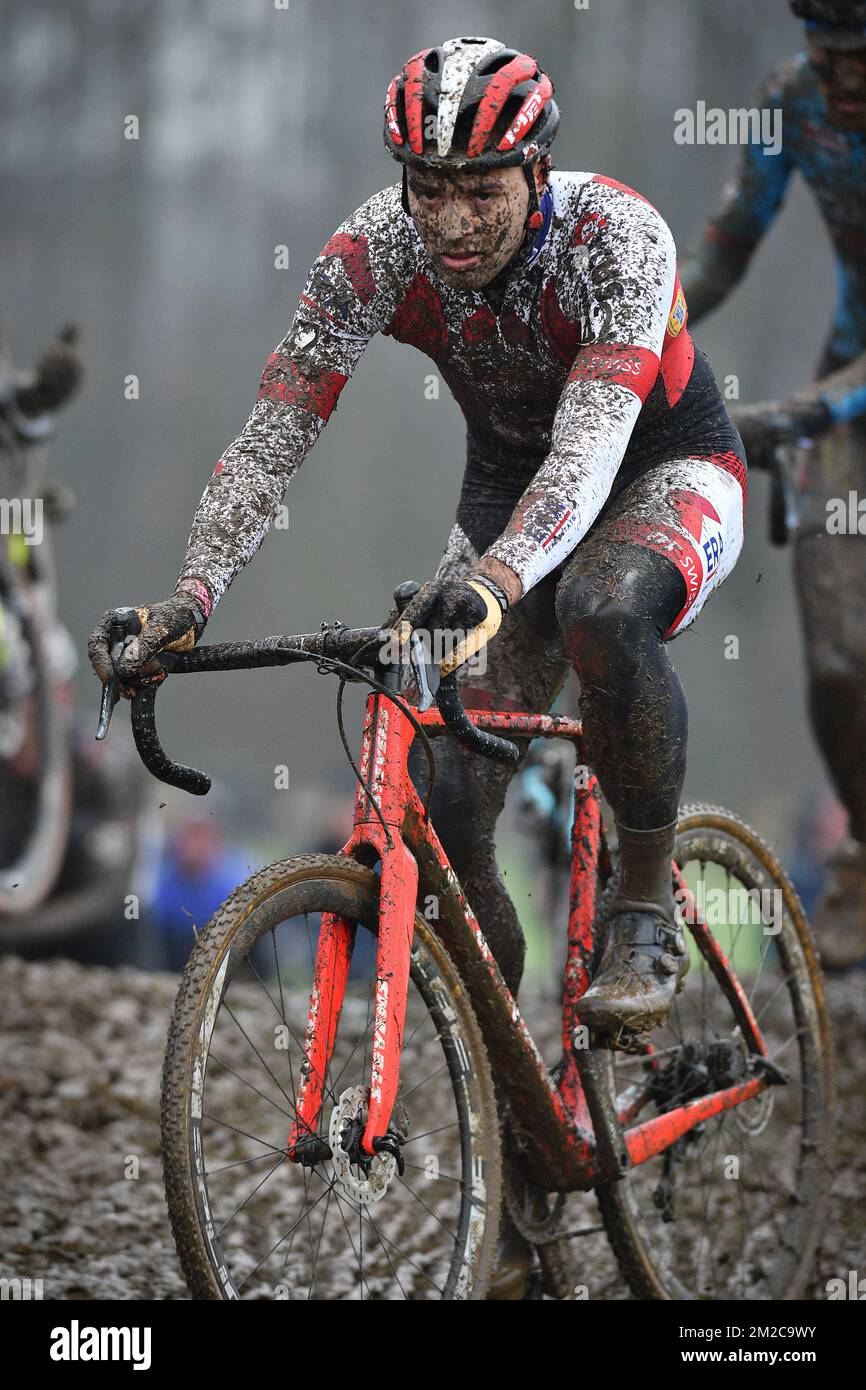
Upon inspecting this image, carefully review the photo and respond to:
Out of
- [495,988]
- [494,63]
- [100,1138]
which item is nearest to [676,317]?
[494,63]

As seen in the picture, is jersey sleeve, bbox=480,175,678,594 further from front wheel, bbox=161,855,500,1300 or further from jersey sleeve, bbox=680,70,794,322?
jersey sleeve, bbox=680,70,794,322

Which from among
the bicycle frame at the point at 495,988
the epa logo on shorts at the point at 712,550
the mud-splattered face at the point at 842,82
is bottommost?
the bicycle frame at the point at 495,988

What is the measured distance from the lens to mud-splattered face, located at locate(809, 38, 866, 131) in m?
4.51

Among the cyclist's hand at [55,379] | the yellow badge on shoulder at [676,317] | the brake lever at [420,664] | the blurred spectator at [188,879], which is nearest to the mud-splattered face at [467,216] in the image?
the yellow badge on shoulder at [676,317]

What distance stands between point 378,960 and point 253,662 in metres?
0.51

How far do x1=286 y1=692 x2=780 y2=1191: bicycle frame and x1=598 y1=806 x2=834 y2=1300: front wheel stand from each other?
70 mm

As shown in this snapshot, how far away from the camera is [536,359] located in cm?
294

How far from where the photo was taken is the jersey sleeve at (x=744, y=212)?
4.84 meters

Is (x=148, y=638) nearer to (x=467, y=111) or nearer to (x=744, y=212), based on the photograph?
(x=467, y=111)

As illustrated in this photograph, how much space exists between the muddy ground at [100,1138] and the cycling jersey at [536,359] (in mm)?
1728

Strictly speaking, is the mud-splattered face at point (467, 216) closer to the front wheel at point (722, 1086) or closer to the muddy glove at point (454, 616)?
the muddy glove at point (454, 616)

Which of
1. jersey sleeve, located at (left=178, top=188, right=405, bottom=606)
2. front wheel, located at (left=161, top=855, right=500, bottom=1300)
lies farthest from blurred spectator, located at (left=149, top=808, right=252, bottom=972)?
jersey sleeve, located at (left=178, top=188, right=405, bottom=606)

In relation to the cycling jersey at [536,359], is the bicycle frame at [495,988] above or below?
below

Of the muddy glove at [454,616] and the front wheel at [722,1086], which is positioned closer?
the muddy glove at [454,616]
